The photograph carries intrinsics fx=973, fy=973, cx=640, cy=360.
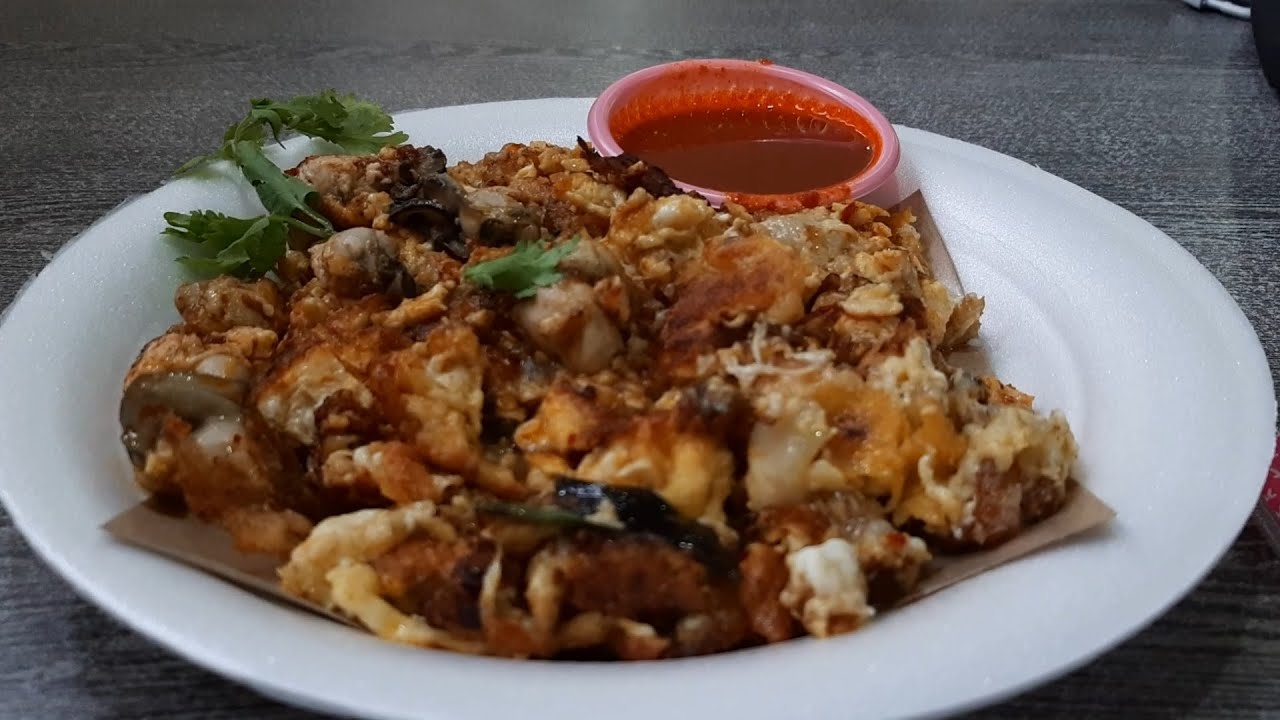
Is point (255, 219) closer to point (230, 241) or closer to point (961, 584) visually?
point (230, 241)

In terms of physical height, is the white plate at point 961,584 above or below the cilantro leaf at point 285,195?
below

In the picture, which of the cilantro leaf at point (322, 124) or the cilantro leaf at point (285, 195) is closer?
the cilantro leaf at point (285, 195)

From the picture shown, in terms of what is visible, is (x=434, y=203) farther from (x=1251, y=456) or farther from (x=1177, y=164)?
(x=1177, y=164)

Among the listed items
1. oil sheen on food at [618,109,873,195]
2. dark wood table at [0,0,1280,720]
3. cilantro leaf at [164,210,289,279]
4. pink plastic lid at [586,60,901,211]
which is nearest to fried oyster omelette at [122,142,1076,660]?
cilantro leaf at [164,210,289,279]

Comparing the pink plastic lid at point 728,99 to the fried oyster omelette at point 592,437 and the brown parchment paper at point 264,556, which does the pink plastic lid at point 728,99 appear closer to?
the fried oyster omelette at point 592,437

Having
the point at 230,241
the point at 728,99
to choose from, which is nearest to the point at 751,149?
the point at 728,99

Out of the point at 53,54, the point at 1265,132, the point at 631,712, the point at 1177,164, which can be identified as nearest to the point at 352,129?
the point at 631,712

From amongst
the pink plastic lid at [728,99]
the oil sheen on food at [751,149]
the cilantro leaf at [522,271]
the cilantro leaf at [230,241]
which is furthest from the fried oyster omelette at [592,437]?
the pink plastic lid at [728,99]
